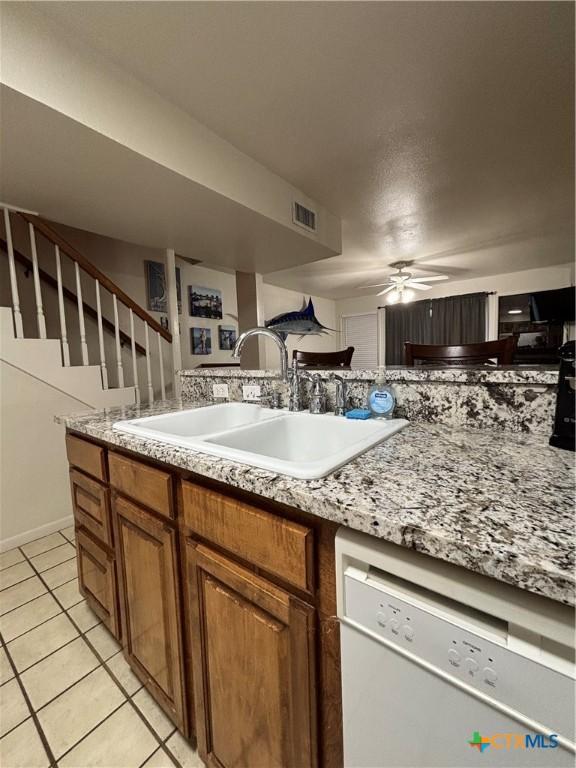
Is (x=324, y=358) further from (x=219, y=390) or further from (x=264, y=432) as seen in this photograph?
(x=264, y=432)

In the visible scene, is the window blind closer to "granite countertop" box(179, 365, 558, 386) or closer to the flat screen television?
the flat screen television

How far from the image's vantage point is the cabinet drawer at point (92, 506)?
3.51 ft

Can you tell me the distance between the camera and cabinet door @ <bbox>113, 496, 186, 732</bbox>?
2.78 feet

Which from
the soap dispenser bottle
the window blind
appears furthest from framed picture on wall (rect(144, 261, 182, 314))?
the soap dispenser bottle

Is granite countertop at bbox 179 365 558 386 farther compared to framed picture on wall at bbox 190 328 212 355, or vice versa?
framed picture on wall at bbox 190 328 212 355

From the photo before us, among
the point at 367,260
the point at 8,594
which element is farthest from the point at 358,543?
the point at 367,260

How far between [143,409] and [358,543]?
119 cm

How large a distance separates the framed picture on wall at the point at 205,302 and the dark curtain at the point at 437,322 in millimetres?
2549

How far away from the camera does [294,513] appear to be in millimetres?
574

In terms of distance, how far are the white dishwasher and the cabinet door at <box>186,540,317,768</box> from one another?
9 centimetres

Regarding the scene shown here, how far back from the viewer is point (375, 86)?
4.35ft

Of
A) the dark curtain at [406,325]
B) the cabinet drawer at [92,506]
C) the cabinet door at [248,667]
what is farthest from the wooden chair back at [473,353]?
the dark curtain at [406,325]

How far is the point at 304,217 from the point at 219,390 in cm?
144

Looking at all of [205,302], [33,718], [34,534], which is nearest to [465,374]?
[33,718]
